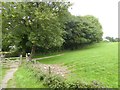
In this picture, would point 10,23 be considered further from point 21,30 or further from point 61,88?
point 61,88

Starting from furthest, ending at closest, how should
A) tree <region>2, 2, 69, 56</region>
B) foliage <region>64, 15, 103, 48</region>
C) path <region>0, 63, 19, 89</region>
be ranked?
foliage <region>64, 15, 103, 48</region> < tree <region>2, 2, 69, 56</region> < path <region>0, 63, 19, 89</region>

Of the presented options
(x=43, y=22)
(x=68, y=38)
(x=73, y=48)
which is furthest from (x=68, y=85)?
(x=73, y=48)

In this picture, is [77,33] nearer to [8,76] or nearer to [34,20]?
[34,20]

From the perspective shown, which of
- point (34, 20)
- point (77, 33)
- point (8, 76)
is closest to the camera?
point (8, 76)

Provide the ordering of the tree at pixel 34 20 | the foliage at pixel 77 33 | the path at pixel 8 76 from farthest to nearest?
the foliage at pixel 77 33
the tree at pixel 34 20
the path at pixel 8 76

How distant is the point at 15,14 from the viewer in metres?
15.5

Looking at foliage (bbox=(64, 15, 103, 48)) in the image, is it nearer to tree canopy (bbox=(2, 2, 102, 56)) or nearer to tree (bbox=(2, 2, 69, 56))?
tree canopy (bbox=(2, 2, 102, 56))

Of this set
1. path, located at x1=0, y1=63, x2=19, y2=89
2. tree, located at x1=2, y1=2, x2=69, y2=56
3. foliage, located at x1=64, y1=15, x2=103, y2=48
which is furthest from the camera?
foliage, located at x1=64, y1=15, x2=103, y2=48

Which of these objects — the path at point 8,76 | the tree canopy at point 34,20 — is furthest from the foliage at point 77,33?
the path at point 8,76

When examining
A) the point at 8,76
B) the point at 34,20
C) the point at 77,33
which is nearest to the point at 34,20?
the point at 34,20

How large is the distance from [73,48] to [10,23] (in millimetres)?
16299

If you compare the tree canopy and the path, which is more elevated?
the tree canopy

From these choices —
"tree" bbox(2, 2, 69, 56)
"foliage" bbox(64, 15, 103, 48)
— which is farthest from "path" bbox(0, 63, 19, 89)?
"foliage" bbox(64, 15, 103, 48)

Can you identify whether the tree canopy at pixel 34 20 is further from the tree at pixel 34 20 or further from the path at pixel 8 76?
the path at pixel 8 76
